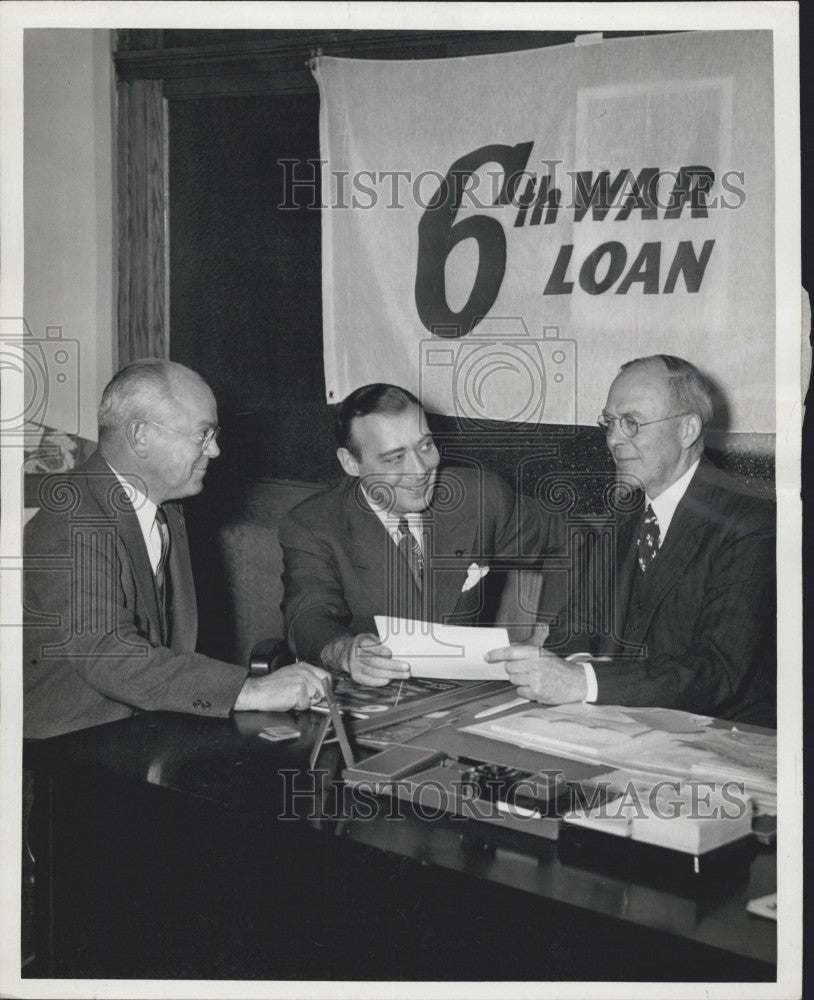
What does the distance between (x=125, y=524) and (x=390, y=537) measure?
63 centimetres

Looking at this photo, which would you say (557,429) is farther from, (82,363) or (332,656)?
(82,363)

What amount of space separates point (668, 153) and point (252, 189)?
3.13 feet

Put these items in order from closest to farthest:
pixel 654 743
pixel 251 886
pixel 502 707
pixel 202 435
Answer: pixel 654 743 < pixel 251 886 < pixel 502 707 < pixel 202 435

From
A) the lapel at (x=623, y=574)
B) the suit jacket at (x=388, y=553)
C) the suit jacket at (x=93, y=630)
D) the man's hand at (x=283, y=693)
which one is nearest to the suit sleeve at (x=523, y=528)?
the suit jacket at (x=388, y=553)

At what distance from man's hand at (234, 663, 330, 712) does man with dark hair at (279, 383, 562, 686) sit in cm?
19

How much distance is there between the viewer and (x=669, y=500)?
2.10 meters

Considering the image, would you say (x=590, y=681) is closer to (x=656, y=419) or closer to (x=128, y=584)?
(x=656, y=419)

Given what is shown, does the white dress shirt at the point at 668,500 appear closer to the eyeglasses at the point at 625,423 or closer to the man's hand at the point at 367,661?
the eyeglasses at the point at 625,423

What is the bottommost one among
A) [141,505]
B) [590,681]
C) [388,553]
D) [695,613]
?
[590,681]

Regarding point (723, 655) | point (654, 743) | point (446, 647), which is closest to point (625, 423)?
point (723, 655)

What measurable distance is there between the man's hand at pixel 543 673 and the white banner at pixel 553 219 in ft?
1.83

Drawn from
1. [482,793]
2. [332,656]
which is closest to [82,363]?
[332,656]

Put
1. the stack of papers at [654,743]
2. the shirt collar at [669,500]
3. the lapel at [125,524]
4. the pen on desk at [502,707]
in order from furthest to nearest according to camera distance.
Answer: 1. the shirt collar at [669,500]
2. the lapel at [125,524]
3. the pen on desk at [502,707]
4. the stack of papers at [654,743]

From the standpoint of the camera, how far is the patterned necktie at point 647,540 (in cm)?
203
